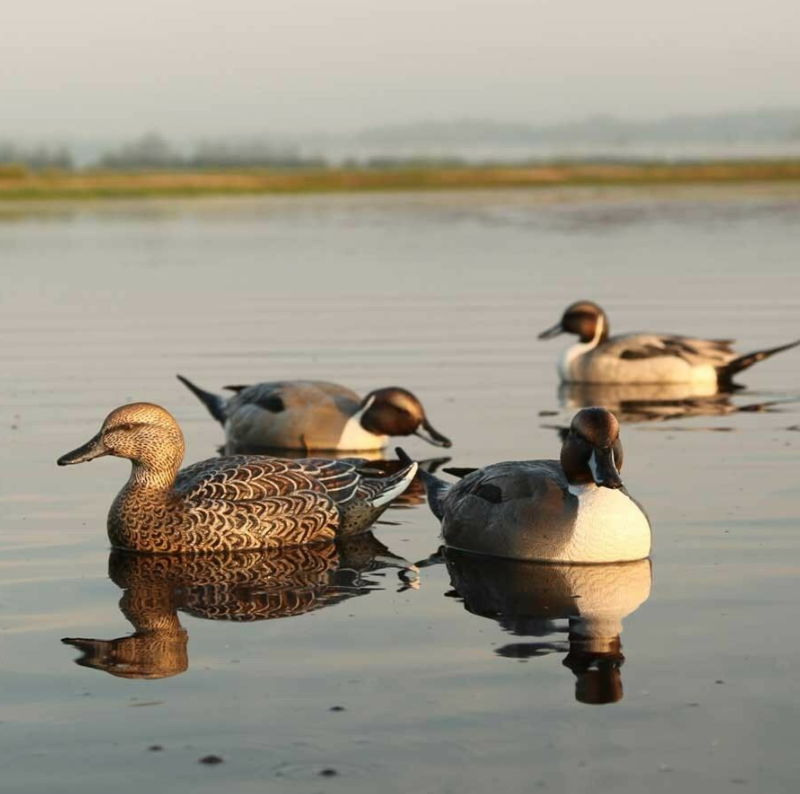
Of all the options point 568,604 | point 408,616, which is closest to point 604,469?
point 568,604

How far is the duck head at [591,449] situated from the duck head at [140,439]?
266cm

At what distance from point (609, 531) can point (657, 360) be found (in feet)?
30.2

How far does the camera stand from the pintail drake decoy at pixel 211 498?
11.3 metres

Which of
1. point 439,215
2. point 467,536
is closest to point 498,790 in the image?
point 467,536

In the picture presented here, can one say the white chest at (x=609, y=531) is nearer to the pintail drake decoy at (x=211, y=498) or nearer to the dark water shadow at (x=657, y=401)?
the pintail drake decoy at (x=211, y=498)

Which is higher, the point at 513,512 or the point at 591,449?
the point at 591,449

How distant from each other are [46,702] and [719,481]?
21.5 feet

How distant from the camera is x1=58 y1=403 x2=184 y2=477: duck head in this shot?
11.5 meters

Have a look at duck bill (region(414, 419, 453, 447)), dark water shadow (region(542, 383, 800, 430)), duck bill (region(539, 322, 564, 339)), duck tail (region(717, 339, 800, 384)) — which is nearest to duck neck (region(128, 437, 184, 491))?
duck bill (region(414, 419, 453, 447))

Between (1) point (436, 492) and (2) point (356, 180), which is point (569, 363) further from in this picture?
(2) point (356, 180)

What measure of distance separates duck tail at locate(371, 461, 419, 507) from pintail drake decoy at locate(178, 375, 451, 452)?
290 cm

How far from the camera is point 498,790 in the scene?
662cm

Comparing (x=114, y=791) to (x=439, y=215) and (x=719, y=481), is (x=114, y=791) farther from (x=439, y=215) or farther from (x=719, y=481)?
(x=439, y=215)

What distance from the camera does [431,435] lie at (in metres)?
15.0
